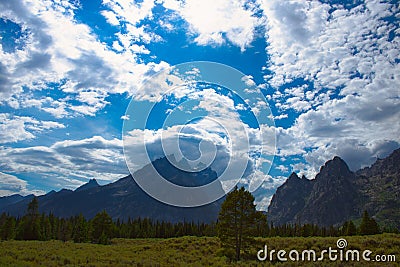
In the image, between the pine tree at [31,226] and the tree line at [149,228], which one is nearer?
the tree line at [149,228]

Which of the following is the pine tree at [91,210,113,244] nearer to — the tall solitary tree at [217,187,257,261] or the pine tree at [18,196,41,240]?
the pine tree at [18,196,41,240]

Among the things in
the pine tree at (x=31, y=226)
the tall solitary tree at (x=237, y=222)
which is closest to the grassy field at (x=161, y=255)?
the tall solitary tree at (x=237, y=222)

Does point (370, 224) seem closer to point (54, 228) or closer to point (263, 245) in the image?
point (263, 245)

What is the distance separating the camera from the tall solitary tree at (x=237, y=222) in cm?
3384

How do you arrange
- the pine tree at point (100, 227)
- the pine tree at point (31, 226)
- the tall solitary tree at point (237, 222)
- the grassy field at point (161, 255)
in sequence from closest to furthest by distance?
1. the grassy field at point (161, 255)
2. the tall solitary tree at point (237, 222)
3. the pine tree at point (31, 226)
4. the pine tree at point (100, 227)

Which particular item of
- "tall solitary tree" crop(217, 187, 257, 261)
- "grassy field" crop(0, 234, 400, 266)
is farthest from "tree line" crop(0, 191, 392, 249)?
"grassy field" crop(0, 234, 400, 266)

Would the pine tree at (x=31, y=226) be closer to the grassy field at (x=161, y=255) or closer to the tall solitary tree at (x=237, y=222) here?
the grassy field at (x=161, y=255)

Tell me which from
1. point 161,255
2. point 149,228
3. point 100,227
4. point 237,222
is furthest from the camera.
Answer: point 149,228

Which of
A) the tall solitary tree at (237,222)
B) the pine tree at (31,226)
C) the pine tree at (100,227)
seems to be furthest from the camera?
the pine tree at (100,227)

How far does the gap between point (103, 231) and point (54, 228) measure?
74.5 ft

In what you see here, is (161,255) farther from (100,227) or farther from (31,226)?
(100,227)

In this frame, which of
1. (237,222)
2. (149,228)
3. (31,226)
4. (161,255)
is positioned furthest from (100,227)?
(237,222)

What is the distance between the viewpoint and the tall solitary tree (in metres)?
33.8

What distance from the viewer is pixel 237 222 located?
113 ft
